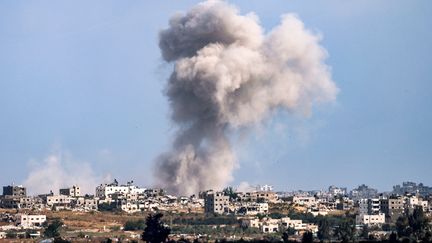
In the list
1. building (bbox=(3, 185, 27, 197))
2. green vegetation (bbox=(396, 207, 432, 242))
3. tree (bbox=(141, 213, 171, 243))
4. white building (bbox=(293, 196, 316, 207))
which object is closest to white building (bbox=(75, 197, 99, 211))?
building (bbox=(3, 185, 27, 197))

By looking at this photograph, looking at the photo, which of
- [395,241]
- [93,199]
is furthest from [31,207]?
[395,241]

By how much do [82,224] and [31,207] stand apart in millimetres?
→ 21281

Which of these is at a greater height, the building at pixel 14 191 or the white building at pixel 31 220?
the building at pixel 14 191

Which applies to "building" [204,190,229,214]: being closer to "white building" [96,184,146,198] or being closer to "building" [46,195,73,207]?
"building" [46,195,73,207]

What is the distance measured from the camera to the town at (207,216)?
7756 cm

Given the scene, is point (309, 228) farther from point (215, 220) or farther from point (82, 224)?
point (82, 224)

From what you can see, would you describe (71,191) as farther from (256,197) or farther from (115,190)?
(256,197)

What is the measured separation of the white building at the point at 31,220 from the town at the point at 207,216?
8 centimetres

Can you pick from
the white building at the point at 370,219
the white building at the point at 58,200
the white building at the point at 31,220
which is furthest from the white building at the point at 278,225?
the white building at the point at 58,200

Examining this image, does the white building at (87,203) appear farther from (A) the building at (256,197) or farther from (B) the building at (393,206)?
(B) the building at (393,206)

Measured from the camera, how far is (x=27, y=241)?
7588 cm

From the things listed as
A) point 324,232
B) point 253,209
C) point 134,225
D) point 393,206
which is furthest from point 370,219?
point 324,232

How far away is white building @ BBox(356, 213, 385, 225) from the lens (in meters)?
96.2

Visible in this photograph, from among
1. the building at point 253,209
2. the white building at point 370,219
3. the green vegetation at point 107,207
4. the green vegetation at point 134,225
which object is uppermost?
the green vegetation at point 107,207
